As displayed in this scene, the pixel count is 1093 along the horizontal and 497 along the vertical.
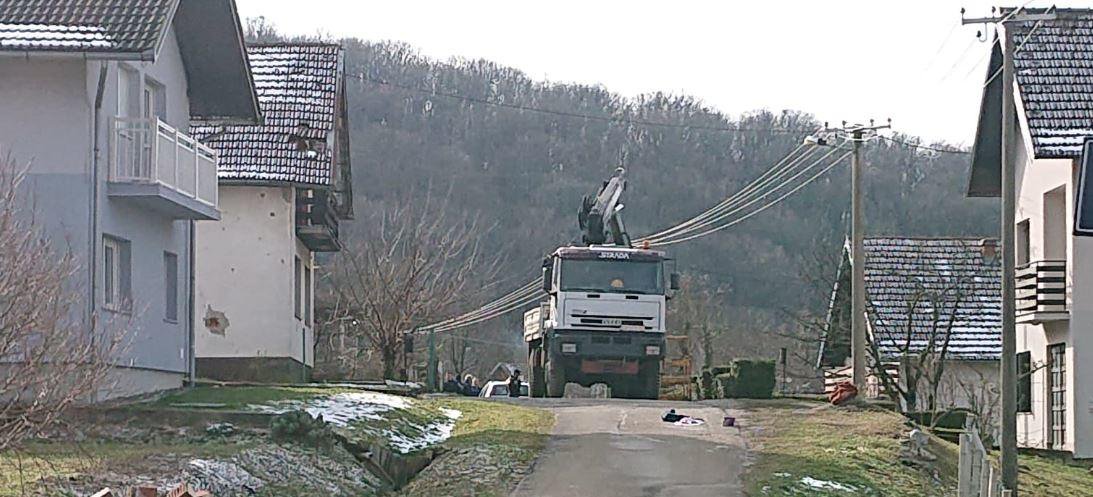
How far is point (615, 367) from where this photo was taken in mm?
34250

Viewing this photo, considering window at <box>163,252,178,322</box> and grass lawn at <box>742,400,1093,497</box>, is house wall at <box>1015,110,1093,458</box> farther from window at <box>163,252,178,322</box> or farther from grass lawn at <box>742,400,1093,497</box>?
window at <box>163,252,178,322</box>

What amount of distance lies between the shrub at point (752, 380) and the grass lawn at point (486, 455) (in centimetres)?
919

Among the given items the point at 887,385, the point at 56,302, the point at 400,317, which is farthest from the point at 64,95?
the point at 400,317

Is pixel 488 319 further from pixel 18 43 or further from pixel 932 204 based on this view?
pixel 18 43

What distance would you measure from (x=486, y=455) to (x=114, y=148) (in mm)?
7475

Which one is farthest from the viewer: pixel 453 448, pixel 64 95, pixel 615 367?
pixel 615 367

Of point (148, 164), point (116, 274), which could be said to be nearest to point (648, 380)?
point (116, 274)

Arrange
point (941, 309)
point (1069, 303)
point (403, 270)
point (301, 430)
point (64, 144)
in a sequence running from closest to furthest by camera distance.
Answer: point (301, 430)
point (64, 144)
point (1069, 303)
point (941, 309)
point (403, 270)

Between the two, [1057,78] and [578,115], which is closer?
[1057,78]

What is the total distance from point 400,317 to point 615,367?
39.9ft

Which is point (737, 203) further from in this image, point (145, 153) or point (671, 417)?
point (145, 153)

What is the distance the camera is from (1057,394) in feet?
106

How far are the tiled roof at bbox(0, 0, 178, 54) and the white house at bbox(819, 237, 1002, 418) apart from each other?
20.2 metres

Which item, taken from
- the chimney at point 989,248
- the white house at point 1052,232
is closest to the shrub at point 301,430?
the white house at point 1052,232
